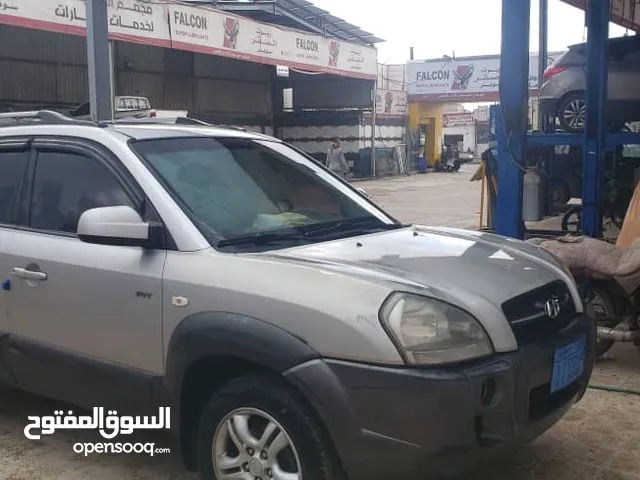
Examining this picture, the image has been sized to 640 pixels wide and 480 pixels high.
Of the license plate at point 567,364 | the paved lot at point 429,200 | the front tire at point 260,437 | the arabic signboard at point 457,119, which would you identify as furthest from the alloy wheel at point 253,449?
the arabic signboard at point 457,119

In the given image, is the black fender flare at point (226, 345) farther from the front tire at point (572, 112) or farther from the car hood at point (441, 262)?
the front tire at point (572, 112)

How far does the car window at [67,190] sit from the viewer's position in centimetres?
360

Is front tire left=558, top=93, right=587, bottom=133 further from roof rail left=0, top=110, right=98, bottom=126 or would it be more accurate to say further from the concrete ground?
roof rail left=0, top=110, right=98, bottom=126

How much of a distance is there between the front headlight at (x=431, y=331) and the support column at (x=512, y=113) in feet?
17.9

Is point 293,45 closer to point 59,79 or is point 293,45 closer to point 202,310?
point 59,79

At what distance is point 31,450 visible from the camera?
4.02 m

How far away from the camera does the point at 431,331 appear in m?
2.70

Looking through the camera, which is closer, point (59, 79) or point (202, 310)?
point (202, 310)

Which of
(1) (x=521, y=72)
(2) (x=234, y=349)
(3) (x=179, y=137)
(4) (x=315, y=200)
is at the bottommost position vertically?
(2) (x=234, y=349)

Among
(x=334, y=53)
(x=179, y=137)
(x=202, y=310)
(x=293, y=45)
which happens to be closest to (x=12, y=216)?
(x=179, y=137)

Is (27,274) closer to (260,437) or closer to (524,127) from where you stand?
(260,437)

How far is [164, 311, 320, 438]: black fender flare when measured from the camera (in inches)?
109

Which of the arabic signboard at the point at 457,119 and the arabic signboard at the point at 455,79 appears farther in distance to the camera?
the arabic signboard at the point at 457,119

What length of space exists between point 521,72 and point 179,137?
4970 mm
